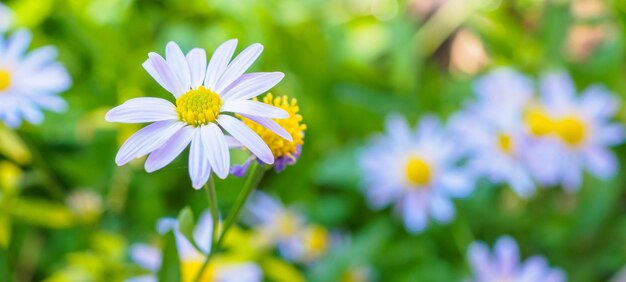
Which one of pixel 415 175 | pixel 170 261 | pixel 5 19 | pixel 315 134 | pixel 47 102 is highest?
pixel 5 19

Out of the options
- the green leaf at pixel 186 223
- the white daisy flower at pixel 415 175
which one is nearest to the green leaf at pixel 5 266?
the green leaf at pixel 186 223

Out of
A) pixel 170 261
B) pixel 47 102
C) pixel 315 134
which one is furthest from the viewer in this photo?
pixel 315 134

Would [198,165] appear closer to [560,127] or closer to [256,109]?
[256,109]

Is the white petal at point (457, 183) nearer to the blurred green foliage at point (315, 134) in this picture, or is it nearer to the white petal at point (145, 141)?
the blurred green foliage at point (315, 134)

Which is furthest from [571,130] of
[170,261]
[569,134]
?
[170,261]

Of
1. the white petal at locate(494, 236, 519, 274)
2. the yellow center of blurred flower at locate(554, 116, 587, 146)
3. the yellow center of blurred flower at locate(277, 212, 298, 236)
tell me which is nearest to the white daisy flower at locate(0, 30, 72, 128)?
the yellow center of blurred flower at locate(277, 212, 298, 236)

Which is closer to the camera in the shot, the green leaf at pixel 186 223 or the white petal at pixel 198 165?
the white petal at pixel 198 165

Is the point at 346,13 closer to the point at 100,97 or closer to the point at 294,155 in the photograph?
the point at 100,97
